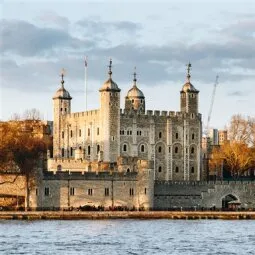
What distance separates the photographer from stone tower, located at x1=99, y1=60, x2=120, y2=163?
451ft

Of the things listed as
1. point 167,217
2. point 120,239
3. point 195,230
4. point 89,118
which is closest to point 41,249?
point 120,239

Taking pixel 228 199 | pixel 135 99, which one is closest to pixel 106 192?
pixel 228 199

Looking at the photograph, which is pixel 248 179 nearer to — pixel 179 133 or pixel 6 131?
pixel 179 133

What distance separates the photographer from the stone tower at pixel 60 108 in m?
149

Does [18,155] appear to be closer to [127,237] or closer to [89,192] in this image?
[89,192]

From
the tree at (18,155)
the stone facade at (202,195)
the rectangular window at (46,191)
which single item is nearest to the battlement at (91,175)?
the rectangular window at (46,191)

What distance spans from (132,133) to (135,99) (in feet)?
28.5

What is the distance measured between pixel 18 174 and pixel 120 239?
29.7 metres

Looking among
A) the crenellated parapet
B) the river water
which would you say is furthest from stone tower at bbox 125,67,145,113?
the river water

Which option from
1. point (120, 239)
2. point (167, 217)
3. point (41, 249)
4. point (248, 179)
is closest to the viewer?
point (41, 249)

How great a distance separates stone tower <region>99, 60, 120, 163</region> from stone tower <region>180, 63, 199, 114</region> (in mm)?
10852

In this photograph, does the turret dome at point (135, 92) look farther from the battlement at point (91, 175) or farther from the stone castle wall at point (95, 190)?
the battlement at point (91, 175)

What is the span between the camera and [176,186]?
131 meters

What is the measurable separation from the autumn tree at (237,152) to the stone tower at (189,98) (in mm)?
7999
